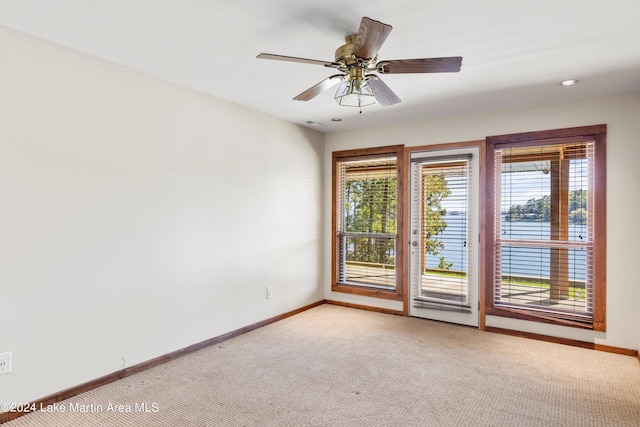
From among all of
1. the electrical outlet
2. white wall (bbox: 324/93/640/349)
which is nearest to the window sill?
white wall (bbox: 324/93/640/349)

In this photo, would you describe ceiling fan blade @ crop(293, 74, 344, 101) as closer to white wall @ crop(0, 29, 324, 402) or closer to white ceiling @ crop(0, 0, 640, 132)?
white ceiling @ crop(0, 0, 640, 132)

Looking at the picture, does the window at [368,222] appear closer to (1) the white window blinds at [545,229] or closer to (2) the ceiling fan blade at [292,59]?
(1) the white window blinds at [545,229]

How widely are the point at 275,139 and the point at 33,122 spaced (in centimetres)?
245

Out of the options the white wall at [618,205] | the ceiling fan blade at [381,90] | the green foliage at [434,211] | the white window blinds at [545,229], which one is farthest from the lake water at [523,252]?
the ceiling fan blade at [381,90]

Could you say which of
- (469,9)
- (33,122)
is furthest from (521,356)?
(33,122)

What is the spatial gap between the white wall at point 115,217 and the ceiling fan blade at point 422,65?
197 centimetres

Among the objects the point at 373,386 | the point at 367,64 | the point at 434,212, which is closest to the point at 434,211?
the point at 434,212

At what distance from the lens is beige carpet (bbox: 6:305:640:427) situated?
93.7 inches

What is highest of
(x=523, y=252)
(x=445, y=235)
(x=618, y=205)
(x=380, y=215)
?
(x=618, y=205)

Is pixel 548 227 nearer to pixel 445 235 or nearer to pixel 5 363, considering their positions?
pixel 445 235

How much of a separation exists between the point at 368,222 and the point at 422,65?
302 cm

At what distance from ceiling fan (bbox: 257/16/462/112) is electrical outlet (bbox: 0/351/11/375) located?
2361 mm

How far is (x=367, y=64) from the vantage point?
2.34 m

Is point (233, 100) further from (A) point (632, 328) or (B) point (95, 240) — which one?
(A) point (632, 328)
